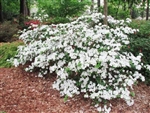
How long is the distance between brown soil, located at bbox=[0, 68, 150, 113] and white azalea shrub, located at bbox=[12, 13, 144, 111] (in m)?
0.18

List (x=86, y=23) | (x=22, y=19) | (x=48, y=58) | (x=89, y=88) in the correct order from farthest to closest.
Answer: (x=22, y=19) < (x=86, y=23) < (x=48, y=58) < (x=89, y=88)

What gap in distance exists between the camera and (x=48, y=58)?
5535 mm

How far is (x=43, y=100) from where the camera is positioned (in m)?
5.10

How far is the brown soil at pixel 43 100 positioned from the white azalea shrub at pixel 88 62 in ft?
0.58

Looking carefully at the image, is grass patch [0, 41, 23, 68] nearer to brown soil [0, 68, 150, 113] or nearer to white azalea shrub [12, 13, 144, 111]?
white azalea shrub [12, 13, 144, 111]

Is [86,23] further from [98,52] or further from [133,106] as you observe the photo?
[133,106]

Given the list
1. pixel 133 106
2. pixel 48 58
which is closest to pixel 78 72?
pixel 48 58

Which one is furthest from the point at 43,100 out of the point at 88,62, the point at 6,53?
the point at 6,53

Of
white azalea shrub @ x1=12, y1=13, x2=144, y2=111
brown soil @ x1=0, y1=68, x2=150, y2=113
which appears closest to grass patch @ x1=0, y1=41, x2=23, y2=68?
white azalea shrub @ x1=12, y1=13, x2=144, y2=111

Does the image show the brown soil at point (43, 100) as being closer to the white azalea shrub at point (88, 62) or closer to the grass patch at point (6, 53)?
the white azalea shrub at point (88, 62)

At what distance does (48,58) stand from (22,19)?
697 centimetres

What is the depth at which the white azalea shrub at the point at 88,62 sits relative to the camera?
4.87 metres

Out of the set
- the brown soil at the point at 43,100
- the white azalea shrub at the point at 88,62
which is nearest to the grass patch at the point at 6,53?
the white azalea shrub at the point at 88,62

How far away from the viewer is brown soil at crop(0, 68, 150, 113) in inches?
190
